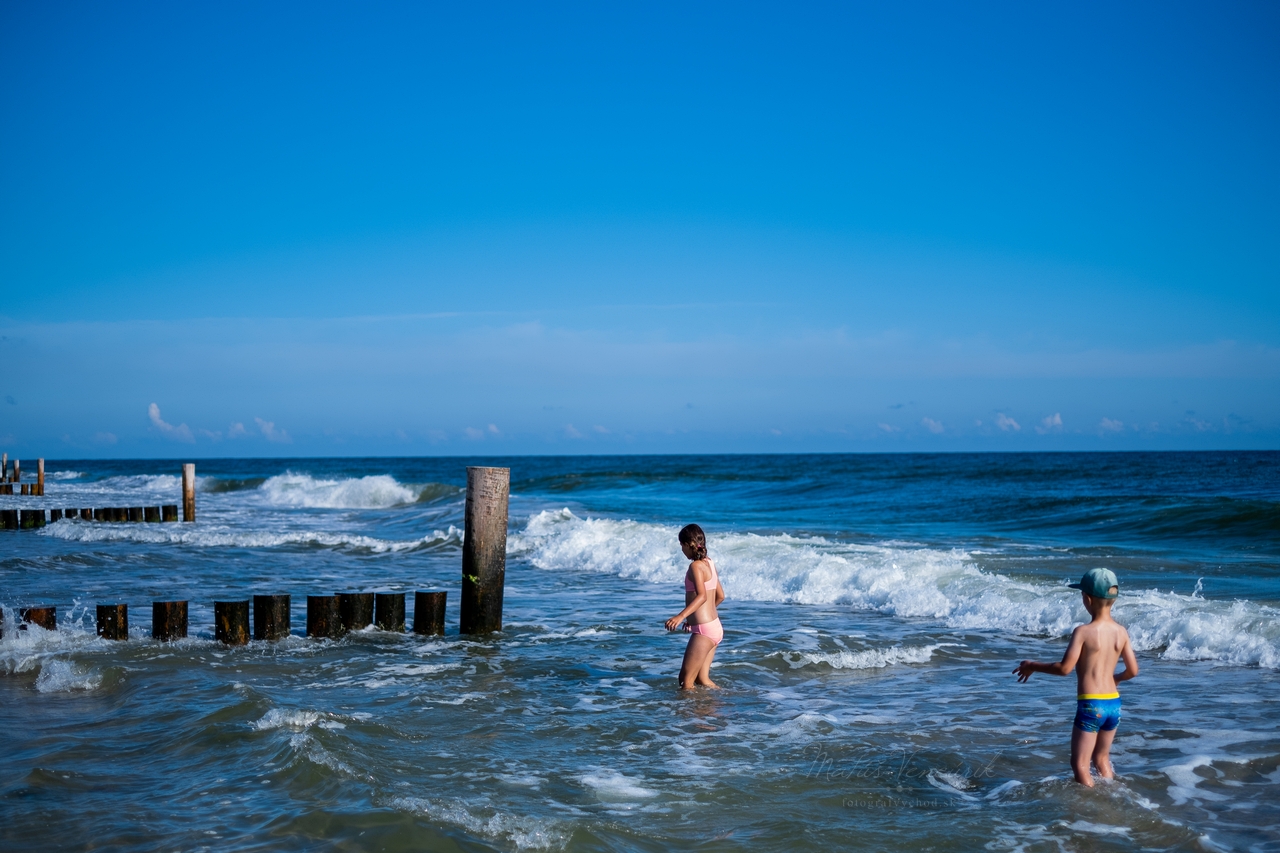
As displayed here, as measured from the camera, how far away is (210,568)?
17.7m

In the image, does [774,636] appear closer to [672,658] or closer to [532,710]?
[672,658]

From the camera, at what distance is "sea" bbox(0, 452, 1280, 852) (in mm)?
5461

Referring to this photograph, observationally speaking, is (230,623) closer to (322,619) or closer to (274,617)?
(274,617)

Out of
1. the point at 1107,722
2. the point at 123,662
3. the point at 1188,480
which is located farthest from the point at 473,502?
the point at 1188,480

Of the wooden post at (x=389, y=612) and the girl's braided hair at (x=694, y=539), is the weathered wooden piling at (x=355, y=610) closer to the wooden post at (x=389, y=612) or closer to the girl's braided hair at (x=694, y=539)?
the wooden post at (x=389, y=612)

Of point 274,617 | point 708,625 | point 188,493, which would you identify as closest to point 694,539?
point 708,625

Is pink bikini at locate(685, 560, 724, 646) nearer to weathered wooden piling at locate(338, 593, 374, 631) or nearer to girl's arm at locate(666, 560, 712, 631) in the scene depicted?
girl's arm at locate(666, 560, 712, 631)

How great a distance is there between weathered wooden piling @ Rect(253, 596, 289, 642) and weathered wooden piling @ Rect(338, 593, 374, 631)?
0.67 m

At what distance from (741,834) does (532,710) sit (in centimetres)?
320

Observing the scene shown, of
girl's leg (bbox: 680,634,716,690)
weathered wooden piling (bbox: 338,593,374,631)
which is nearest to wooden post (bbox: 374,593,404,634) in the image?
weathered wooden piling (bbox: 338,593,374,631)

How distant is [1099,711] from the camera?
574cm

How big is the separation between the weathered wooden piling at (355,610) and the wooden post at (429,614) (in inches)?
24.1

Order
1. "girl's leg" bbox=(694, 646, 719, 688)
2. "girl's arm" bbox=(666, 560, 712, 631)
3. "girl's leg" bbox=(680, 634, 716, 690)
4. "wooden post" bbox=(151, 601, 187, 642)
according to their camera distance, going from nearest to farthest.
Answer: "girl's arm" bbox=(666, 560, 712, 631) → "girl's leg" bbox=(680, 634, 716, 690) → "girl's leg" bbox=(694, 646, 719, 688) → "wooden post" bbox=(151, 601, 187, 642)

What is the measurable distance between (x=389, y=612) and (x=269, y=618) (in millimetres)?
1361
